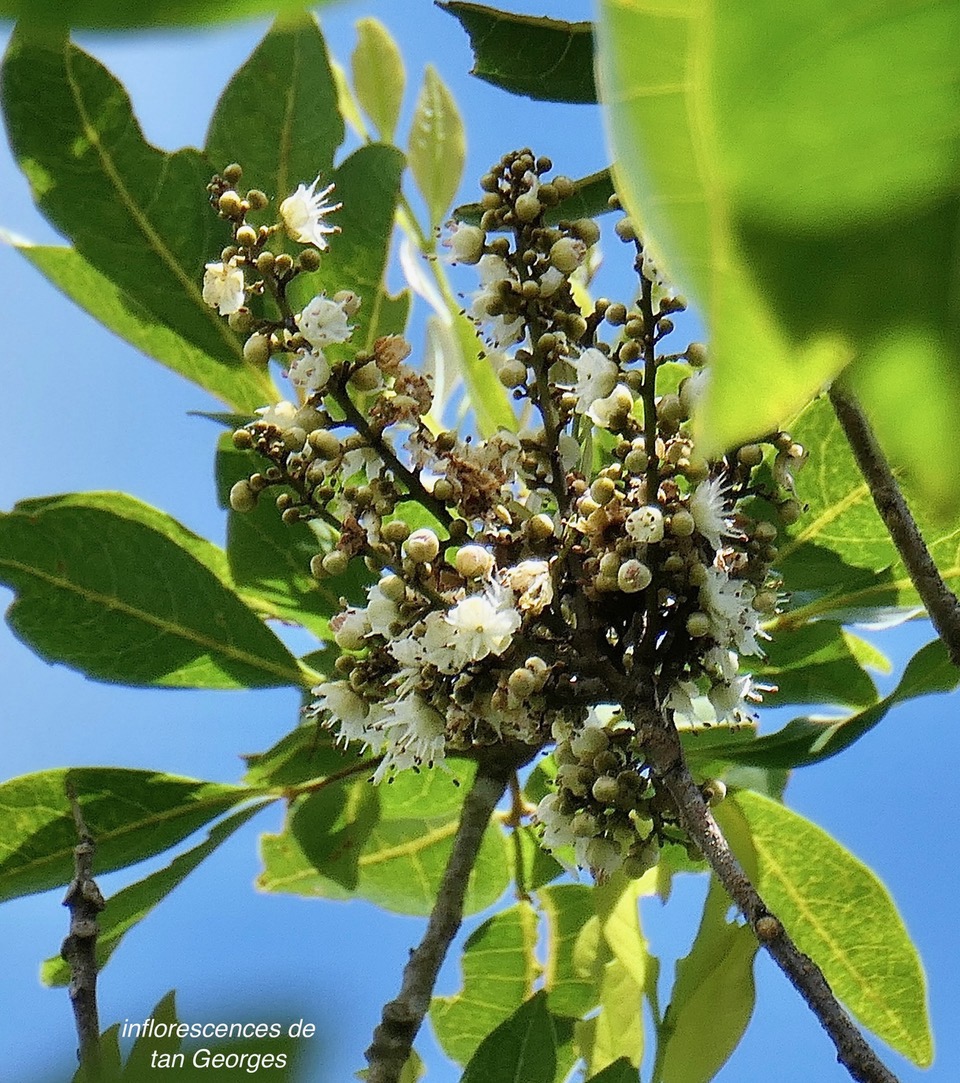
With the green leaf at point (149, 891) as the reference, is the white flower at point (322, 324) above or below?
above

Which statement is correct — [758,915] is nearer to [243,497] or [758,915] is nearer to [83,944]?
[83,944]

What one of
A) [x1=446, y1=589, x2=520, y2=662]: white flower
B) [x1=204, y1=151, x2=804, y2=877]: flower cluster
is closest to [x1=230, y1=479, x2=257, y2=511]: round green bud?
[x1=204, y1=151, x2=804, y2=877]: flower cluster

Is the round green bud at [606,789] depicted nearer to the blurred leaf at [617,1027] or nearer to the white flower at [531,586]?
the white flower at [531,586]

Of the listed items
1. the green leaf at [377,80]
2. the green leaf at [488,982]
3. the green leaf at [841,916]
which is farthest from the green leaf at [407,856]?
the green leaf at [377,80]

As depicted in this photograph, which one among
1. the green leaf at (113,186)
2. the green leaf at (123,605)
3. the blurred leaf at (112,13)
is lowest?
the blurred leaf at (112,13)

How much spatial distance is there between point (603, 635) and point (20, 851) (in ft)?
2.06

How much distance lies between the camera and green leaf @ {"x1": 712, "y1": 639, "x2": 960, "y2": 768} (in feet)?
3.30

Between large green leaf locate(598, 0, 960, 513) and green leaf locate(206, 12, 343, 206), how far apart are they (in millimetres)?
1119

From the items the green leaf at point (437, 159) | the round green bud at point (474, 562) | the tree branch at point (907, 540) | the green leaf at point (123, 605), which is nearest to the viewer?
the tree branch at point (907, 540)

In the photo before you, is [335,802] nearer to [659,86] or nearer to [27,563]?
[27,563]

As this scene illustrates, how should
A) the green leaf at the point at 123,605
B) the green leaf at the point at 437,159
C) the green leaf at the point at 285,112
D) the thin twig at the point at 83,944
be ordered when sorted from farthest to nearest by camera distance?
the green leaf at the point at 437,159, the green leaf at the point at 285,112, the green leaf at the point at 123,605, the thin twig at the point at 83,944

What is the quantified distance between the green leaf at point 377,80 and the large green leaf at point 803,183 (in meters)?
1.50

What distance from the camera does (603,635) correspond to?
848 millimetres

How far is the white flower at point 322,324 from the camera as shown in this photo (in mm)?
930
